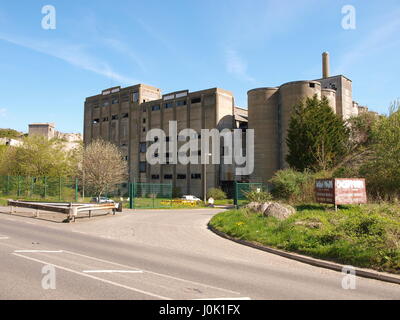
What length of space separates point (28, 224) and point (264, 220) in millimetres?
11579

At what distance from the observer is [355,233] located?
35.9 feet

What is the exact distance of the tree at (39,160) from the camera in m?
40.9

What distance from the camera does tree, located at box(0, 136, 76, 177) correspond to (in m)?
40.9

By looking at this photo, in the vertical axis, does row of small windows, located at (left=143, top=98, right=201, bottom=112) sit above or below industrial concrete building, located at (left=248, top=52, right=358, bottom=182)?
above

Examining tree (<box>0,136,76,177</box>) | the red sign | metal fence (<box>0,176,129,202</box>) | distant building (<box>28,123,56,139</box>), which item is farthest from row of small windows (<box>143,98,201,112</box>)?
distant building (<box>28,123,56,139</box>)

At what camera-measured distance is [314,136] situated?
32.9m

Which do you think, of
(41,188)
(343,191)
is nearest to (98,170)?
(41,188)

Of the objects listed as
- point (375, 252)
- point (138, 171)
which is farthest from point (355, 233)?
point (138, 171)

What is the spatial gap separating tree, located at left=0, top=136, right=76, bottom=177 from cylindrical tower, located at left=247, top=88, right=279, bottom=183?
25917 mm

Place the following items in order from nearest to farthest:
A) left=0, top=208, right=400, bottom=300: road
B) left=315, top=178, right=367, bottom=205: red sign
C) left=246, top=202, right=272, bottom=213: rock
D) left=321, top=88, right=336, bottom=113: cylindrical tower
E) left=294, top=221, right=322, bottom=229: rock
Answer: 1. left=0, top=208, right=400, bottom=300: road
2. left=294, top=221, right=322, bottom=229: rock
3. left=315, top=178, right=367, bottom=205: red sign
4. left=246, top=202, right=272, bottom=213: rock
5. left=321, top=88, right=336, bottom=113: cylindrical tower

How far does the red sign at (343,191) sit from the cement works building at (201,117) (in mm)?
27662

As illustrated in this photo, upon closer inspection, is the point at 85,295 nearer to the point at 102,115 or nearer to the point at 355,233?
the point at 355,233

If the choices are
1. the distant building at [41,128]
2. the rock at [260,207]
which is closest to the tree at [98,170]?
the rock at [260,207]

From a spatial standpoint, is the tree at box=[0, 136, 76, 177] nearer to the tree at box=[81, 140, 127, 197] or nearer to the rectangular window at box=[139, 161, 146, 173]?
the tree at box=[81, 140, 127, 197]
